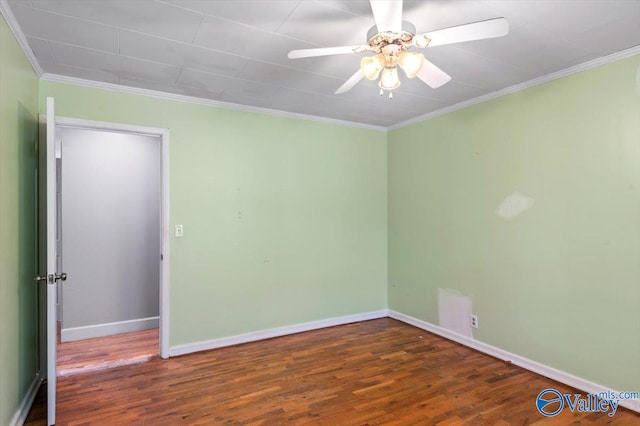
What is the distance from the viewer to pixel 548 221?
9.38 ft

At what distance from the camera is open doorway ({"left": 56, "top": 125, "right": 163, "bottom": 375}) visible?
12.4 ft

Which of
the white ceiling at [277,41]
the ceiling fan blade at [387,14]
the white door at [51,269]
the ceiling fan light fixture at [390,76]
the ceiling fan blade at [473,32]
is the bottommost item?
the white door at [51,269]

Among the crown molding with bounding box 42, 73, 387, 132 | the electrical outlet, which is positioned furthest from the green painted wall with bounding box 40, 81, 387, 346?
the electrical outlet

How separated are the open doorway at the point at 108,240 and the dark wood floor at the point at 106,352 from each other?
0.01m

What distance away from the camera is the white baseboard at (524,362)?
8.36 feet

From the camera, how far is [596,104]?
8.44ft

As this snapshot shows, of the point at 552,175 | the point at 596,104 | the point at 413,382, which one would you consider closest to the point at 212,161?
the point at 413,382

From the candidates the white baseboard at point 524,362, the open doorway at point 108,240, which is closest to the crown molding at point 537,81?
the white baseboard at point 524,362

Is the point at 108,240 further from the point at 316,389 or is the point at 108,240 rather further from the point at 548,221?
the point at 548,221

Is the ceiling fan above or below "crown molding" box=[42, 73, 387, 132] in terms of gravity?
below

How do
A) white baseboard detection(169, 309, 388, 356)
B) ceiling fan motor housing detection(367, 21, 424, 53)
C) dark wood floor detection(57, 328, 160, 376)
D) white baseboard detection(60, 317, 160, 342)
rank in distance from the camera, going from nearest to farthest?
ceiling fan motor housing detection(367, 21, 424, 53) < dark wood floor detection(57, 328, 160, 376) < white baseboard detection(169, 309, 388, 356) < white baseboard detection(60, 317, 160, 342)

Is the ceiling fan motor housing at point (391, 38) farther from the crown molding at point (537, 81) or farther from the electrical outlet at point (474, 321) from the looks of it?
the electrical outlet at point (474, 321)

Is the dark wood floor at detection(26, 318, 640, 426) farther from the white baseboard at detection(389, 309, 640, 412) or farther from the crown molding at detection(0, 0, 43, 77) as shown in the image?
the crown molding at detection(0, 0, 43, 77)

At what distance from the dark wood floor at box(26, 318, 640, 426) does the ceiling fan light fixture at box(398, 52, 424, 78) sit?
208 cm
